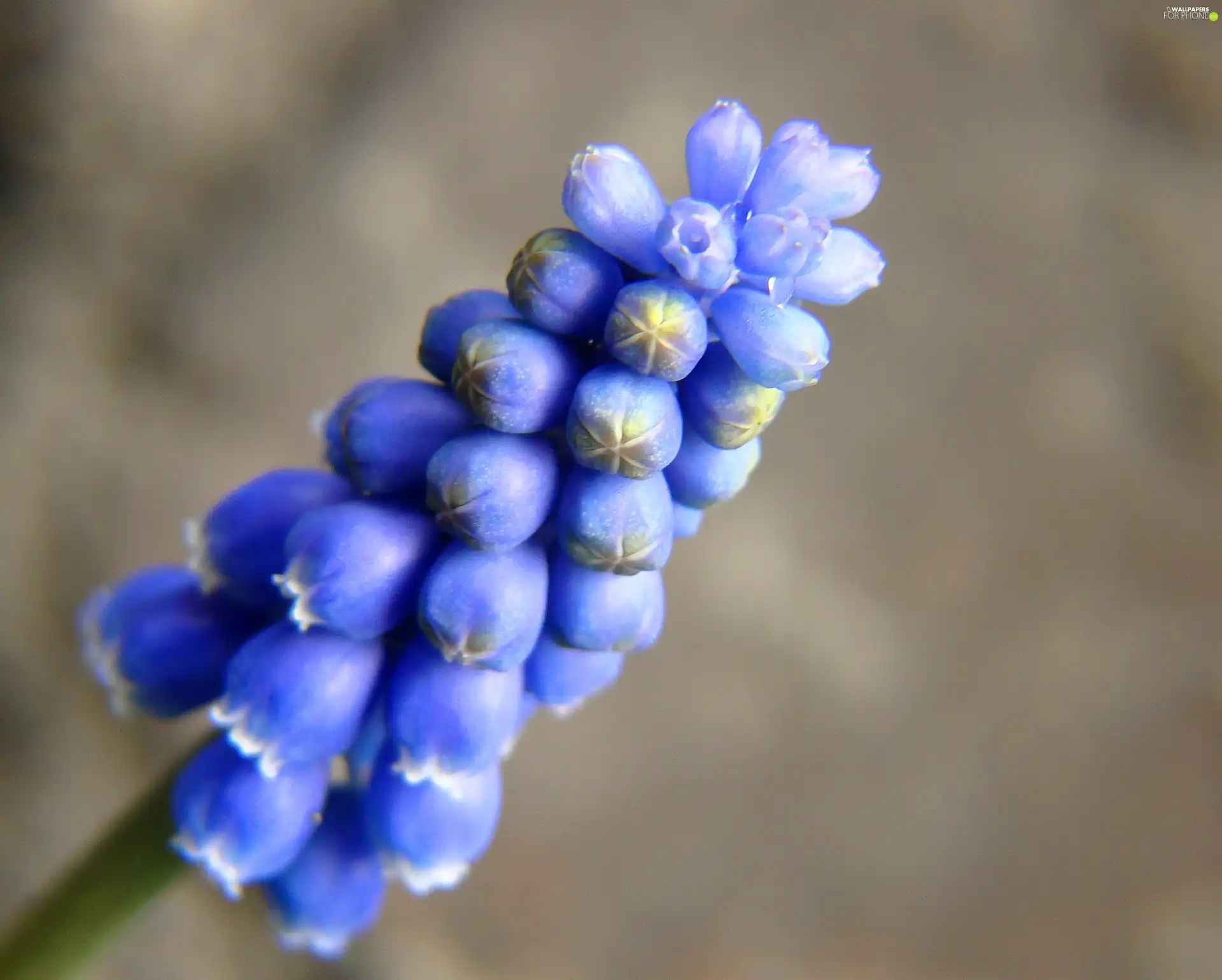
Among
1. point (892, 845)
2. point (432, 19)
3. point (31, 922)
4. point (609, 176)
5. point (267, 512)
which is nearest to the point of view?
point (609, 176)

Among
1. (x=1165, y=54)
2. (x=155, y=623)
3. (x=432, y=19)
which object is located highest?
(x=1165, y=54)

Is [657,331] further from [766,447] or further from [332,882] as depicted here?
[766,447]

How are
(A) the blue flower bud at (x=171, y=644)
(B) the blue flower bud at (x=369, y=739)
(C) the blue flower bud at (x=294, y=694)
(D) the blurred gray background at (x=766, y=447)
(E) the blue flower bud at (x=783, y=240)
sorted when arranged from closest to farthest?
(E) the blue flower bud at (x=783, y=240) < (C) the blue flower bud at (x=294, y=694) < (B) the blue flower bud at (x=369, y=739) < (A) the blue flower bud at (x=171, y=644) < (D) the blurred gray background at (x=766, y=447)

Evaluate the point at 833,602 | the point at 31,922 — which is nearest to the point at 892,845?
the point at 833,602

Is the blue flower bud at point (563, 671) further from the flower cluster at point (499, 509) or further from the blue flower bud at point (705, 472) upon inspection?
the blue flower bud at point (705, 472)

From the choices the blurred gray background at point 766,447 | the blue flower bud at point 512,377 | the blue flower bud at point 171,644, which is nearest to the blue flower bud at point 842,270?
the blue flower bud at point 512,377

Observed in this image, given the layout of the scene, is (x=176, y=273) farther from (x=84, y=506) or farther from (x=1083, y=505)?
(x=1083, y=505)

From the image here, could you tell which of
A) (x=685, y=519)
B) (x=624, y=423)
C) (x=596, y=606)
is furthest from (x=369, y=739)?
(x=624, y=423)
